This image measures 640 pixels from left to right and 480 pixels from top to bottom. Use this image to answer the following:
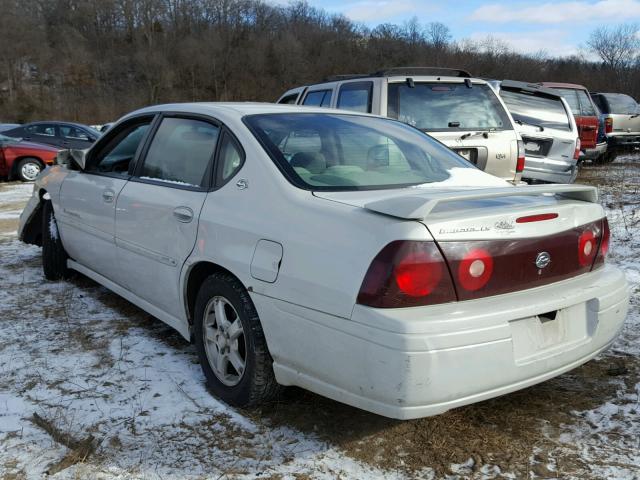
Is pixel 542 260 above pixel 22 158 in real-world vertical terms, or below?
below

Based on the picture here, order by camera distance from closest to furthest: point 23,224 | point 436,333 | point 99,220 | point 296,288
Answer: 1. point 436,333
2. point 296,288
3. point 99,220
4. point 23,224

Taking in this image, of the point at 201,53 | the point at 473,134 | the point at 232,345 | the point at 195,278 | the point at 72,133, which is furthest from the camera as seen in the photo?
the point at 201,53

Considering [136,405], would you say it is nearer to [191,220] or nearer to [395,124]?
[191,220]

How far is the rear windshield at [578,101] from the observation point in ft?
40.8

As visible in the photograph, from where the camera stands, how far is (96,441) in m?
2.49

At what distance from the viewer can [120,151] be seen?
159 inches

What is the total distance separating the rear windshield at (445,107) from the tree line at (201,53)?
5395 cm

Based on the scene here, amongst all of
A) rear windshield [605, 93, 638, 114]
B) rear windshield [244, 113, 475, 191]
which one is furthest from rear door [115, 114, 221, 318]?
rear windshield [605, 93, 638, 114]

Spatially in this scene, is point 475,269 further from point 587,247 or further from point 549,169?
point 549,169

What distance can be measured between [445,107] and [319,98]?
1.82 m

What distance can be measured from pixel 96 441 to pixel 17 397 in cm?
67

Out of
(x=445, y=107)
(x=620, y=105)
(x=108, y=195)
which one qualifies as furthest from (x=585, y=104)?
(x=108, y=195)

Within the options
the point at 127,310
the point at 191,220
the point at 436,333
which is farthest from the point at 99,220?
the point at 436,333

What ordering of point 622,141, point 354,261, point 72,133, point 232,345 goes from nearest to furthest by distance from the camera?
point 354,261 < point 232,345 < point 622,141 < point 72,133
